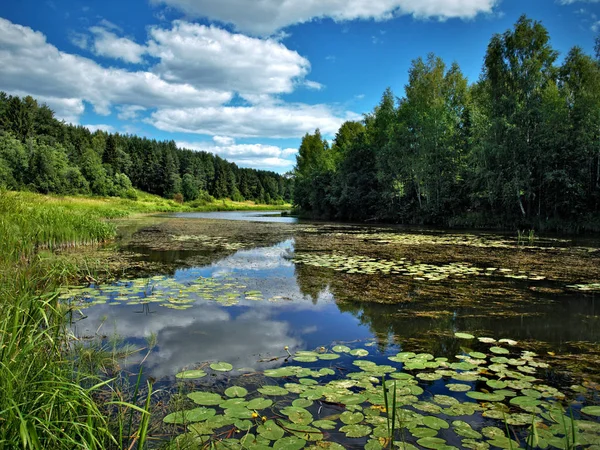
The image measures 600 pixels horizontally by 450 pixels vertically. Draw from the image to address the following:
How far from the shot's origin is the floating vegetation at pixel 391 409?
7.66 feet

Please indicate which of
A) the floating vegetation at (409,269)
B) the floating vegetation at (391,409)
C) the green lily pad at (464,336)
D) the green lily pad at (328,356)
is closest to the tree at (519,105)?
the floating vegetation at (409,269)

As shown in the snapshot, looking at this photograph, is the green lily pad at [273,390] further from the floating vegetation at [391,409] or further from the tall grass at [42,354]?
the tall grass at [42,354]

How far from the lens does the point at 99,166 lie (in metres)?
63.9

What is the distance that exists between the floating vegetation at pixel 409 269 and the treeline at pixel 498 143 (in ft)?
44.8

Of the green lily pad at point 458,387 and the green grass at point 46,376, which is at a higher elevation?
the green grass at point 46,376

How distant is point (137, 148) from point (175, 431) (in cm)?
10032

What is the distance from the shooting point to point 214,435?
7.85ft

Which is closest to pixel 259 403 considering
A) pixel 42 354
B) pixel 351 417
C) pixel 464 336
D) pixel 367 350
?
pixel 351 417

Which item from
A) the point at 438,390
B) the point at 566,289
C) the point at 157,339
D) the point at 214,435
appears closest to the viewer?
the point at 214,435

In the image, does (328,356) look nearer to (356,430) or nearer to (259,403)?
(259,403)

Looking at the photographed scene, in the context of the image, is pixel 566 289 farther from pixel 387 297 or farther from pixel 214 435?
pixel 214 435

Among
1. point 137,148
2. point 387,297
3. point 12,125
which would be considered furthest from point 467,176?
point 137,148

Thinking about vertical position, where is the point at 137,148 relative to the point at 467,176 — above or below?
above

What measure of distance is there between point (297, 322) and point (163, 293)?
2766mm
